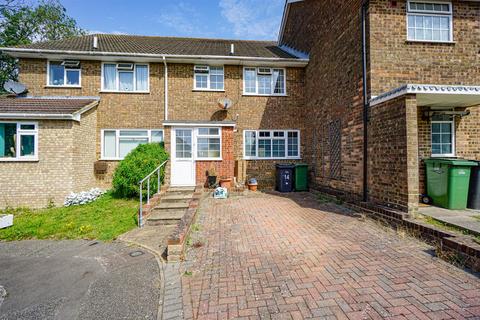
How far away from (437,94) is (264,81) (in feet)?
24.9

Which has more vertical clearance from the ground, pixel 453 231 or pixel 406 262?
pixel 453 231

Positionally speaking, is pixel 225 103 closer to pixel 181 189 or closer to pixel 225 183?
pixel 225 183

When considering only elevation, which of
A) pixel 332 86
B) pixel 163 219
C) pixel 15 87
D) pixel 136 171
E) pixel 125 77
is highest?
pixel 125 77

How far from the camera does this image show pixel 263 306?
2635 millimetres

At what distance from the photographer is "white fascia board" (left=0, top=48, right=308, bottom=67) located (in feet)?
32.5

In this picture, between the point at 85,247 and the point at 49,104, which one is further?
the point at 49,104

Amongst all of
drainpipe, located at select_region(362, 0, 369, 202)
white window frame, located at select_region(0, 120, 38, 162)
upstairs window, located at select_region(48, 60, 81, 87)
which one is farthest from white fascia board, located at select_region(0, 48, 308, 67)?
drainpipe, located at select_region(362, 0, 369, 202)

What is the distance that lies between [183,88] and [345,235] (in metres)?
9.57

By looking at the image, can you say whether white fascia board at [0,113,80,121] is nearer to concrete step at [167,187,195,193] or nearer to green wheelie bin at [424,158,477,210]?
concrete step at [167,187,195,193]

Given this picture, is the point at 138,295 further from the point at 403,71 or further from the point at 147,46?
the point at 147,46

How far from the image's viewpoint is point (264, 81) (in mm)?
11633

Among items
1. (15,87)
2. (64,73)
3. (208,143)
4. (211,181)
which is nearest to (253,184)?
(211,181)

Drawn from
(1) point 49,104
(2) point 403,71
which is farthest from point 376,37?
(1) point 49,104

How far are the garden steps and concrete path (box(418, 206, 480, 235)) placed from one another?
249 inches
